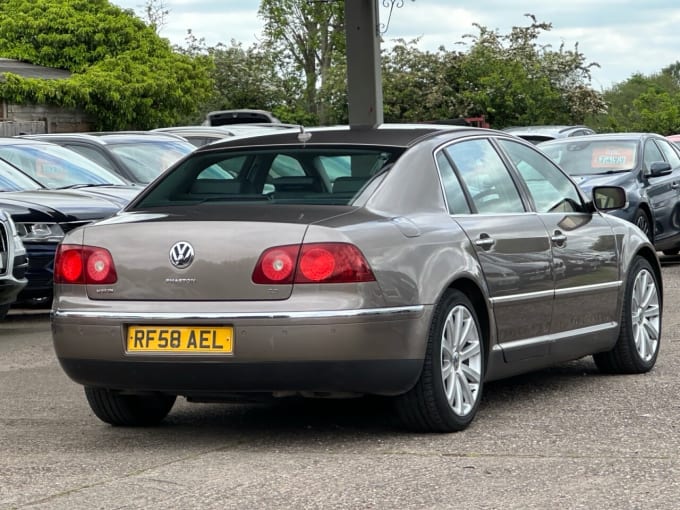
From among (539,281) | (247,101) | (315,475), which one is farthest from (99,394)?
(247,101)

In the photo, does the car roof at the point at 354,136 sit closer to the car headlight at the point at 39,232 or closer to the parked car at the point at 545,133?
the car headlight at the point at 39,232

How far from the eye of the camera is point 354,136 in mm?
7672

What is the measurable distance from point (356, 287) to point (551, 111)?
43.7 metres

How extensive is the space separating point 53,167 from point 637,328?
7592 mm

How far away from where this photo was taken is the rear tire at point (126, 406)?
738 centimetres

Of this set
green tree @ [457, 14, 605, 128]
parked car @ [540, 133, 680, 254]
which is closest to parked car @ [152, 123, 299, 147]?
parked car @ [540, 133, 680, 254]

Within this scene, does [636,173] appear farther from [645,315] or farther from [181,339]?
[181,339]

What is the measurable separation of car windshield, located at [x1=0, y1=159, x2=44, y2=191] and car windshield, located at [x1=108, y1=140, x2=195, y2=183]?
2.16 meters

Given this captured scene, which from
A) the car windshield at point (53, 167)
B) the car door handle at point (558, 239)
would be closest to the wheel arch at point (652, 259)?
the car door handle at point (558, 239)

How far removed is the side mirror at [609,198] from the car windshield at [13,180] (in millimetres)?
6478

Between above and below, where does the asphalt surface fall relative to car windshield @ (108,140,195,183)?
below

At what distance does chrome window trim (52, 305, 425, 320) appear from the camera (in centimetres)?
645

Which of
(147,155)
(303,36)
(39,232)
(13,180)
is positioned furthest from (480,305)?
(303,36)

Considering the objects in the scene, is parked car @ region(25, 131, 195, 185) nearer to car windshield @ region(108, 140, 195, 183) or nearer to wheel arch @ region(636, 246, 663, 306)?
car windshield @ region(108, 140, 195, 183)
